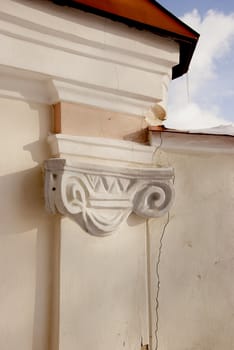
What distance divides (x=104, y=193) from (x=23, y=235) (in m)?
0.33

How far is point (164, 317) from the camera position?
1549 mm

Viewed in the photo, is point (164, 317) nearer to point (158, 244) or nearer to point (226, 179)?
point (158, 244)

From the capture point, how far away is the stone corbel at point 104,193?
1335 mm

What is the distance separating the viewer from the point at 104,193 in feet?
4.73

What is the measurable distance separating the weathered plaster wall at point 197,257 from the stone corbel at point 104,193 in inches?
4.8

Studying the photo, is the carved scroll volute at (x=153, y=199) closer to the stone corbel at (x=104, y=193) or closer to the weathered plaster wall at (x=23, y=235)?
the stone corbel at (x=104, y=193)

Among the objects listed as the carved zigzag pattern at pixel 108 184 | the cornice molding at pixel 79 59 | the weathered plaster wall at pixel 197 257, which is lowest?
the weathered plaster wall at pixel 197 257

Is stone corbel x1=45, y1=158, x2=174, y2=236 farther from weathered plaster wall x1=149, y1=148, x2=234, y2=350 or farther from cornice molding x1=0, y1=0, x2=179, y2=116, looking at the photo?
cornice molding x1=0, y1=0, x2=179, y2=116

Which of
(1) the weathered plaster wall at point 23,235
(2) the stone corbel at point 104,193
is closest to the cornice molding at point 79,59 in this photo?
(1) the weathered plaster wall at point 23,235

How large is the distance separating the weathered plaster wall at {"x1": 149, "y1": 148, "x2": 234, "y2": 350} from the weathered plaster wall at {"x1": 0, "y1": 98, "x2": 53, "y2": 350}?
1.51 ft

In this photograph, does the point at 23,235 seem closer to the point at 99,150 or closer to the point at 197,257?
the point at 99,150

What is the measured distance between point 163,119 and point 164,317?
952 millimetres

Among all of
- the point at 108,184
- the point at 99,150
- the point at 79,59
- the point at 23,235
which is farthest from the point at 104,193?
the point at 79,59

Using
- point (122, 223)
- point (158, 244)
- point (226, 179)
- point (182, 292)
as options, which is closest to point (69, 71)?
point (122, 223)
